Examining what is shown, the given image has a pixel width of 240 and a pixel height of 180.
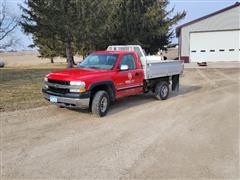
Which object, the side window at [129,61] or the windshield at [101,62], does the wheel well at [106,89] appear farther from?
the side window at [129,61]

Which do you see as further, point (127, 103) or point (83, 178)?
point (127, 103)

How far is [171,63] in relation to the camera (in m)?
10.1

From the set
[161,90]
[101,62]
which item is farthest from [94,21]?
[101,62]

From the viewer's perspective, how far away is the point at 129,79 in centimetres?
813

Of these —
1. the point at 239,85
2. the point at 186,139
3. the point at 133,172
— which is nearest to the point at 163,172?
the point at 133,172

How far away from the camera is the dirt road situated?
4.04 m

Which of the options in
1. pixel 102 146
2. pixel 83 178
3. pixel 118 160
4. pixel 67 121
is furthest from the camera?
pixel 67 121

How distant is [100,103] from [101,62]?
1.63m

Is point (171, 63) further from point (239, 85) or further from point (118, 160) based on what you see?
point (118, 160)

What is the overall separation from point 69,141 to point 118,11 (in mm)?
19354

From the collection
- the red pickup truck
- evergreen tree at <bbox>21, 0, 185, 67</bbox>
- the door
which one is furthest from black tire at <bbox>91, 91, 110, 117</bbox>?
evergreen tree at <bbox>21, 0, 185, 67</bbox>

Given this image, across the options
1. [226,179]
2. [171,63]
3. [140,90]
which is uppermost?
[171,63]

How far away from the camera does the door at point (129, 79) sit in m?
7.80

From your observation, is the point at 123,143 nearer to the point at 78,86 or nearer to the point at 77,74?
the point at 78,86
